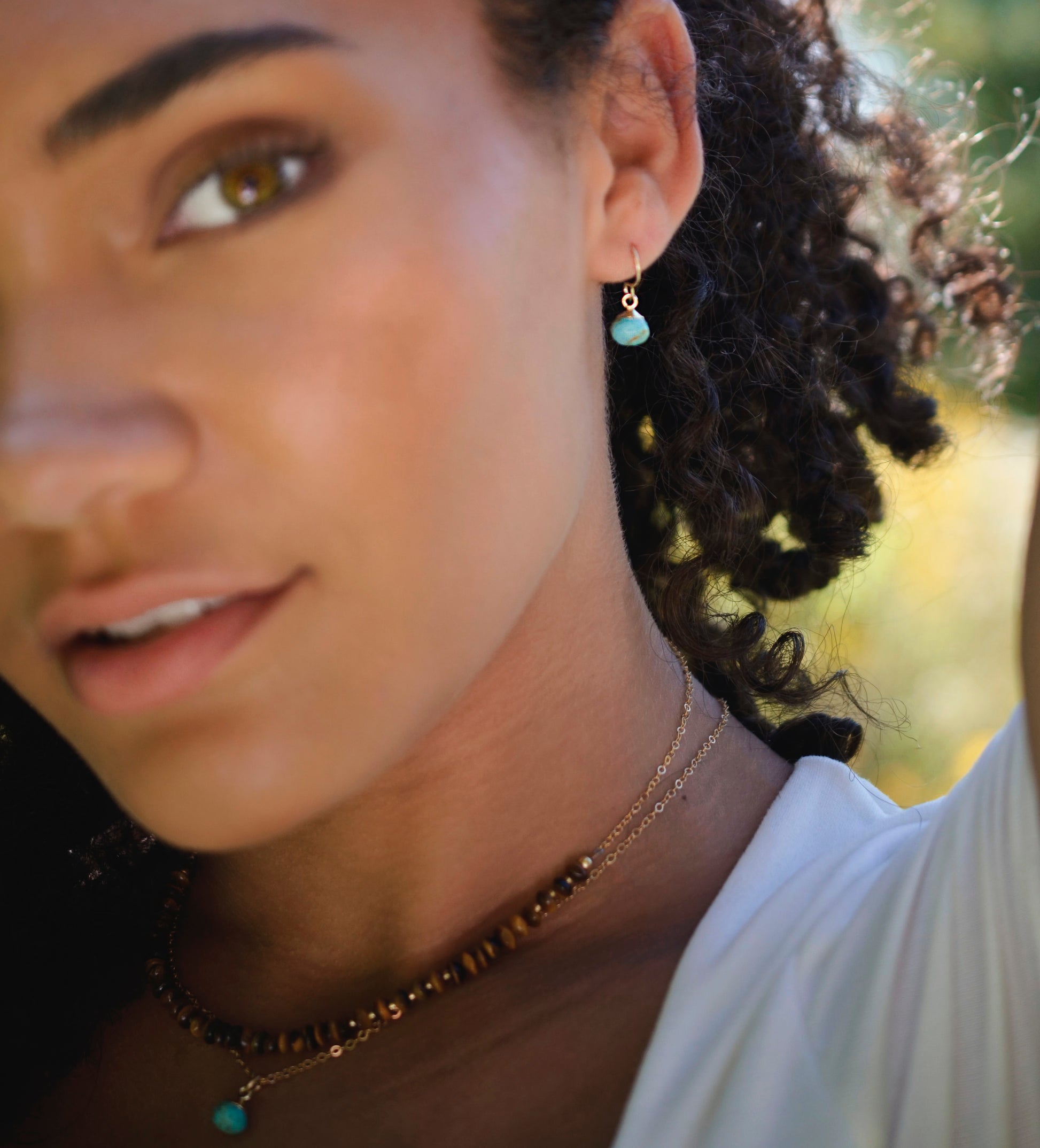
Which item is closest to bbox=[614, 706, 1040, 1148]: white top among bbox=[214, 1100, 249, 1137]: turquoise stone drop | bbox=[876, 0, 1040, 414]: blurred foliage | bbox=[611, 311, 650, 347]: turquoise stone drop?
bbox=[214, 1100, 249, 1137]: turquoise stone drop

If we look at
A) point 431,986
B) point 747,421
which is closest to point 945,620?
point 747,421

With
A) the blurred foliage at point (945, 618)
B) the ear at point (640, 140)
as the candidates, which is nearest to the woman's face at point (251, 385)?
the ear at point (640, 140)

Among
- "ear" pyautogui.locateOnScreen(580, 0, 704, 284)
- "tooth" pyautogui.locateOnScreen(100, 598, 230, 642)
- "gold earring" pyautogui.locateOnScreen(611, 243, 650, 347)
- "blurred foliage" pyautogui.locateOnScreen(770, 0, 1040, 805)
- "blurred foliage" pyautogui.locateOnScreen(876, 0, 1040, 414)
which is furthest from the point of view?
"blurred foliage" pyautogui.locateOnScreen(876, 0, 1040, 414)

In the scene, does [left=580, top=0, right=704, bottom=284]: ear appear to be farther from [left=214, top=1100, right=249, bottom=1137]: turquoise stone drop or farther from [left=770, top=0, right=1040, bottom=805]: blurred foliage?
[left=770, top=0, right=1040, bottom=805]: blurred foliage

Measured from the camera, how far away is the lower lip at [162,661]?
3.88 ft

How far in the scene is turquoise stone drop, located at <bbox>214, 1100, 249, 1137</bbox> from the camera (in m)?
1.51

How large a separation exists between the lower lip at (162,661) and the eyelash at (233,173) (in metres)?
0.36

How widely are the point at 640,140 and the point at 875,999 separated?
3.24 feet

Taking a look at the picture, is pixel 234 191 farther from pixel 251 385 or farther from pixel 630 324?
pixel 630 324

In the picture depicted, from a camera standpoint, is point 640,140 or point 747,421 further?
point 747,421

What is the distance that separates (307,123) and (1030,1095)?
108 centimetres

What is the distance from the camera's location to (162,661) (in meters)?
1.20

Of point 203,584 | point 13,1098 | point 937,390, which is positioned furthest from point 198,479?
point 937,390

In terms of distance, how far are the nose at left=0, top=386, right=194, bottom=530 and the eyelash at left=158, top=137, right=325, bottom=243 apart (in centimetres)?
19
